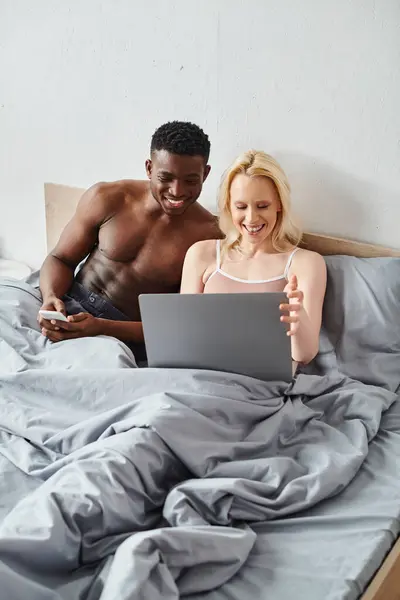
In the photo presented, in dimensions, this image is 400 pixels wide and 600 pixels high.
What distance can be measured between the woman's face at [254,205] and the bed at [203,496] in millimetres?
222

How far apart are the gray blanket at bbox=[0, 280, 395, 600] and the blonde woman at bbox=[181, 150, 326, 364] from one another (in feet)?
0.70

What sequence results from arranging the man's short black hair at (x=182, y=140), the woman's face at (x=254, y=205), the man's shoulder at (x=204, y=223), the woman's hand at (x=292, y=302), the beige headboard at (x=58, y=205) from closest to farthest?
the woman's hand at (x=292, y=302) → the woman's face at (x=254, y=205) → the man's short black hair at (x=182, y=140) → the man's shoulder at (x=204, y=223) → the beige headboard at (x=58, y=205)

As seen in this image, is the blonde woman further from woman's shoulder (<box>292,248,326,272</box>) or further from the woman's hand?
the woman's hand

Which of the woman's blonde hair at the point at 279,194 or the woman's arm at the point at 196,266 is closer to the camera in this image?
the woman's blonde hair at the point at 279,194

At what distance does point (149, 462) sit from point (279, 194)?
2.47 ft

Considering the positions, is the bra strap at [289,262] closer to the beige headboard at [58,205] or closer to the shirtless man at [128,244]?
the shirtless man at [128,244]

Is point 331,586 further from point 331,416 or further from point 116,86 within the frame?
point 116,86

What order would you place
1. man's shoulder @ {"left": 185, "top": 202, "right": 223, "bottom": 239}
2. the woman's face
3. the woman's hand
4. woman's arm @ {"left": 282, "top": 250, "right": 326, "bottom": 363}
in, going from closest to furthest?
the woman's hand < woman's arm @ {"left": 282, "top": 250, "right": 326, "bottom": 363} < the woman's face < man's shoulder @ {"left": 185, "top": 202, "right": 223, "bottom": 239}

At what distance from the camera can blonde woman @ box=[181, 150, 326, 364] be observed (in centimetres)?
161

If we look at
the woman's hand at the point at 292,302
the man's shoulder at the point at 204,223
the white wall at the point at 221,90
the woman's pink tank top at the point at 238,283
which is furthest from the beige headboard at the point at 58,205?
the woman's hand at the point at 292,302

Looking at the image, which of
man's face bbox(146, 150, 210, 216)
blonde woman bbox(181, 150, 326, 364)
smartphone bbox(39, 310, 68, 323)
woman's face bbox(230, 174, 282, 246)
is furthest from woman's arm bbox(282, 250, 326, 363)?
smartphone bbox(39, 310, 68, 323)

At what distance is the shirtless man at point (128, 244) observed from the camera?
1779 mm

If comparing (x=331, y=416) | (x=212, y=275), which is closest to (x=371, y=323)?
(x=331, y=416)

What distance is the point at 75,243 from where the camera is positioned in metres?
1.96
